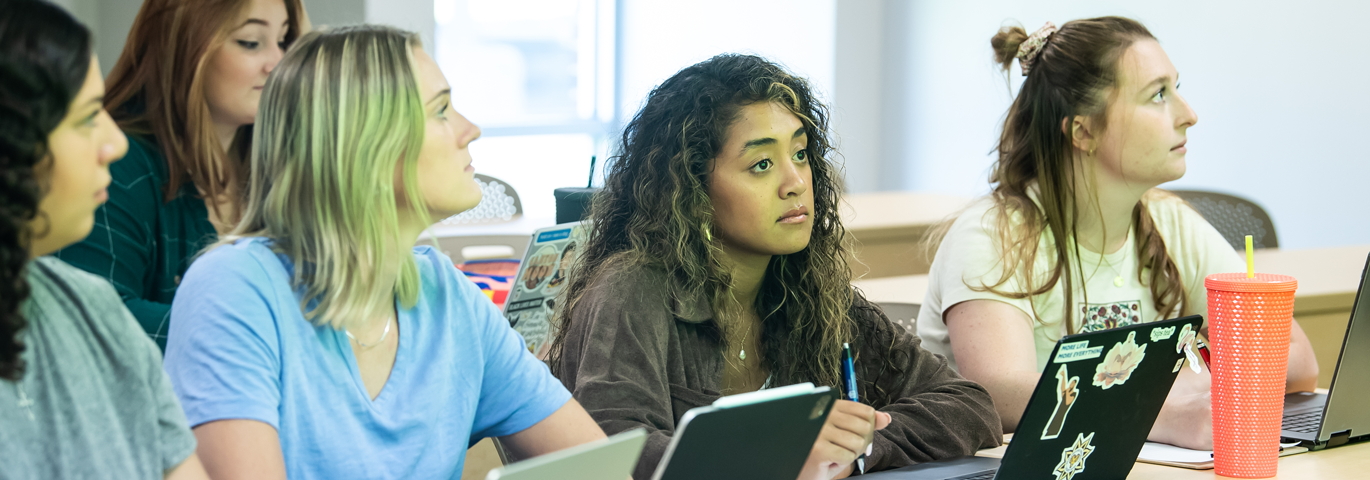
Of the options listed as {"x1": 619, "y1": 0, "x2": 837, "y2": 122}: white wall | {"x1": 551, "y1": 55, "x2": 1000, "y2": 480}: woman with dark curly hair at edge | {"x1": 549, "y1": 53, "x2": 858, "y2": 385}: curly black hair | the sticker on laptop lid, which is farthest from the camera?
{"x1": 619, "y1": 0, "x2": 837, "y2": 122}: white wall

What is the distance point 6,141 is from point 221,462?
13.9 inches

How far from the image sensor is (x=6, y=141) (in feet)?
2.17

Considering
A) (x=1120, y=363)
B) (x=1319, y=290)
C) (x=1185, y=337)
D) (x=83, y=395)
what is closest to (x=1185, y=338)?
(x=1185, y=337)

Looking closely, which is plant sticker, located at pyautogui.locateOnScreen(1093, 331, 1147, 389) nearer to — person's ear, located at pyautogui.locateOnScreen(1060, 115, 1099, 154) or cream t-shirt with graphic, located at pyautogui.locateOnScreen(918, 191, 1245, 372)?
cream t-shirt with graphic, located at pyautogui.locateOnScreen(918, 191, 1245, 372)

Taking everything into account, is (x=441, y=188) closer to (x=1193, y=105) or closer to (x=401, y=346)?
(x=401, y=346)

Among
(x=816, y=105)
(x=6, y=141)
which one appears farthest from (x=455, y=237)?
(x=6, y=141)

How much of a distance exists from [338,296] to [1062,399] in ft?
2.24

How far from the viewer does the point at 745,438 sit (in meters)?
0.86

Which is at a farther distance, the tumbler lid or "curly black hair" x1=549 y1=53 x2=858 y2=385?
"curly black hair" x1=549 y1=53 x2=858 y2=385

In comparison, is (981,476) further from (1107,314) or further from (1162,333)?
(1107,314)

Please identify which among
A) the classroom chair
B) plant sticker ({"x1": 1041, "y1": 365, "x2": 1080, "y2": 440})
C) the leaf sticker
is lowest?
the classroom chair

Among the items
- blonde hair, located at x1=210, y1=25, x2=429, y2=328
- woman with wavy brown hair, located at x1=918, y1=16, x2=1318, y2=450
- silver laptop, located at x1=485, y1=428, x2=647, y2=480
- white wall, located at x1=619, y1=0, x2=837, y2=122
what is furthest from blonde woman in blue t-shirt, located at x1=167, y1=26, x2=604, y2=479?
white wall, located at x1=619, y1=0, x2=837, y2=122

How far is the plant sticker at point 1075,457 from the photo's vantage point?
1.15 metres

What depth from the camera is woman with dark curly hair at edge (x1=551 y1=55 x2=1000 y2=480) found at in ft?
4.32
